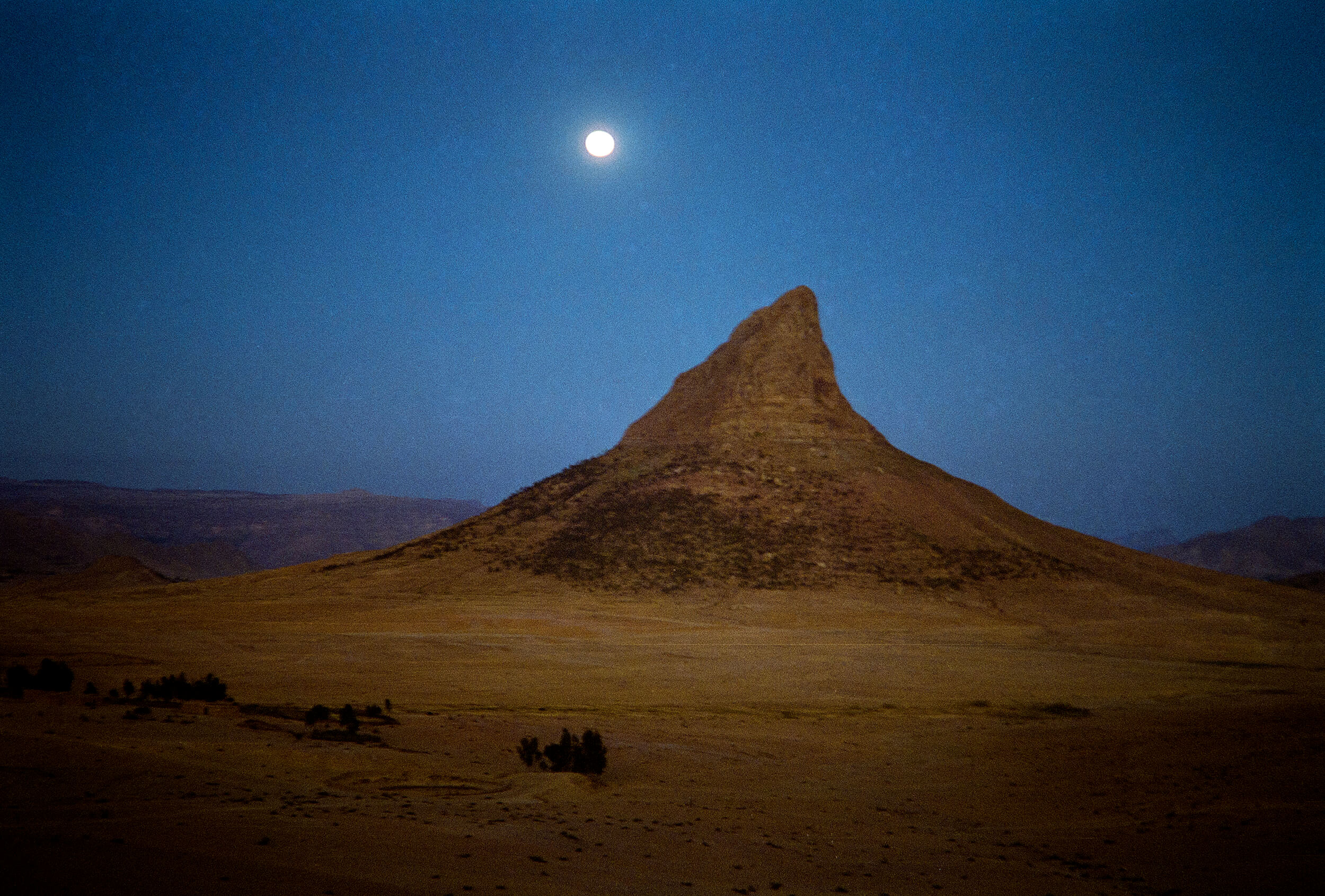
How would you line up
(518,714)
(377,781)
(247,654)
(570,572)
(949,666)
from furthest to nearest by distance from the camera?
(570,572), (949,666), (247,654), (518,714), (377,781)

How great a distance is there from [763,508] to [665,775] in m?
32.3

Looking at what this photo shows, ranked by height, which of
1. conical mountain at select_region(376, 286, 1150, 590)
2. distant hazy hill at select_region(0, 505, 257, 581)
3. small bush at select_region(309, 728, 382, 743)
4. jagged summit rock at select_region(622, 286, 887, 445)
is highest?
jagged summit rock at select_region(622, 286, 887, 445)

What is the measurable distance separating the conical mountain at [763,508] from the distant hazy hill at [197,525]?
55.3 metres

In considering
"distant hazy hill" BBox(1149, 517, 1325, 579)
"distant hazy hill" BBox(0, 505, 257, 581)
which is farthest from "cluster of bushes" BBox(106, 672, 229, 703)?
"distant hazy hill" BBox(1149, 517, 1325, 579)

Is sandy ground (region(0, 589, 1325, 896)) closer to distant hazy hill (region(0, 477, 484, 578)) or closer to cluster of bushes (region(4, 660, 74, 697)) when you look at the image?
cluster of bushes (region(4, 660, 74, 697))

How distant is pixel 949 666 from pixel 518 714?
A: 44.8 feet

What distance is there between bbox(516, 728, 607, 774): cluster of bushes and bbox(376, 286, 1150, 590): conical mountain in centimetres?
2537

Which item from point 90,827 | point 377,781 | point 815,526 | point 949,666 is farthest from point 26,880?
point 815,526

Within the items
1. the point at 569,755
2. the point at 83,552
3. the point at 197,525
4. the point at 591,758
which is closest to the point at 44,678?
the point at 569,755

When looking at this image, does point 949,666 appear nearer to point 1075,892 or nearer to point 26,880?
point 1075,892

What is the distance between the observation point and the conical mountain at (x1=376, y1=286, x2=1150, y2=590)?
3809 cm

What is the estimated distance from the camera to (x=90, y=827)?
5613 millimetres

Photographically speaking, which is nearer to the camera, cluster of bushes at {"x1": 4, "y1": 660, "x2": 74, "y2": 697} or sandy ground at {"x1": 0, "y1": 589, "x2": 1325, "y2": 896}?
sandy ground at {"x1": 0, "y1": 589, "x2": 1325, "y2": 896}

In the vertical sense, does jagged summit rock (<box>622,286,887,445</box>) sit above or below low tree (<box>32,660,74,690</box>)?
above
